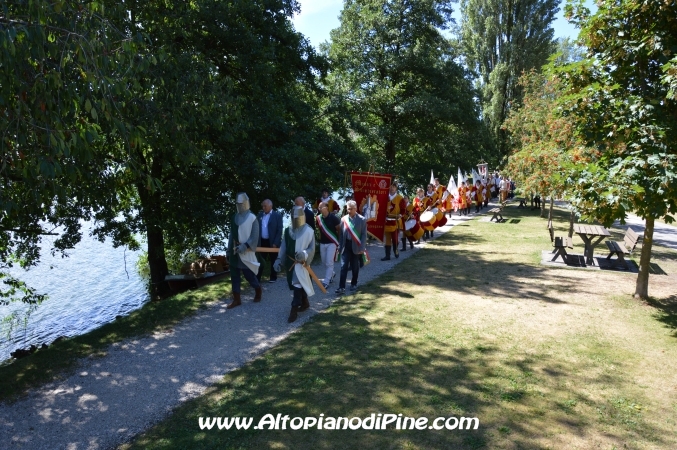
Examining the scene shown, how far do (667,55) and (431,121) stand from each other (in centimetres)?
1624

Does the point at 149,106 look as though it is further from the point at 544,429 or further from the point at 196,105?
the point at 544,429

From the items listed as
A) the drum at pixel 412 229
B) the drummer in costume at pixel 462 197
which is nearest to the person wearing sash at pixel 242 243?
the drum at pixel 412 229

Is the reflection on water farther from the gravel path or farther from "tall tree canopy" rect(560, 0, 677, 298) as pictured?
"tall tree canopy" rect(560, 0, 677, 298)

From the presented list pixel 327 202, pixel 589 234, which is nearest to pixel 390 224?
pixel 327 202

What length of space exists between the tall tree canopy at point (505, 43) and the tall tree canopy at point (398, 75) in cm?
850

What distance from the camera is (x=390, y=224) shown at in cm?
1215

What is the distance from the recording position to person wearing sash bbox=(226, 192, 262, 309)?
8312 mm

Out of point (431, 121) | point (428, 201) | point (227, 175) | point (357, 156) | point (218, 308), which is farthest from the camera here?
point (431, 121)

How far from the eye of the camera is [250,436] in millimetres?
4395

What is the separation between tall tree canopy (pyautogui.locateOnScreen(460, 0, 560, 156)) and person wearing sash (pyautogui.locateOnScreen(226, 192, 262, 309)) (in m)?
26.0

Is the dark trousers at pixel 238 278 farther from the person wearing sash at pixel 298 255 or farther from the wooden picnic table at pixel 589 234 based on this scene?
the wooden picnic table at pixel 589 234

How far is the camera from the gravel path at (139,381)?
15.1ft

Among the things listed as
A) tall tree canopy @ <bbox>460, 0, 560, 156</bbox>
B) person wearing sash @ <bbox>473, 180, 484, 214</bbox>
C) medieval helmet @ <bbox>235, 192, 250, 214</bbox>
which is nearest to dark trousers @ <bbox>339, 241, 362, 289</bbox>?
medieval helmet @ <bbox>235, 192, 250, 214</bbox>

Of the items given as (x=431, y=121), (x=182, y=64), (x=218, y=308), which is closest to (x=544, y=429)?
(x=218, y=308)
